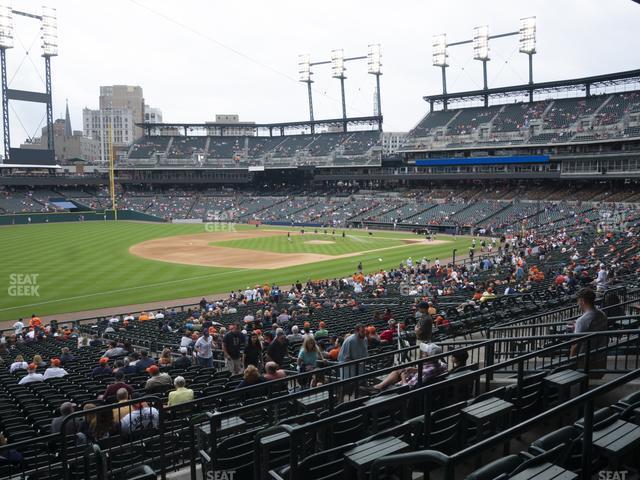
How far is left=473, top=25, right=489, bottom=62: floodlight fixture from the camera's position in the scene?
74.6 m

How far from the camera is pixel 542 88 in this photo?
73.1 metres

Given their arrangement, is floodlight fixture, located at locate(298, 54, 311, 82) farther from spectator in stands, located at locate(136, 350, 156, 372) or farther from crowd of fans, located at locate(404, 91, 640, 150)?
spectator in stands, located at locate(136, 350, 156, 372)

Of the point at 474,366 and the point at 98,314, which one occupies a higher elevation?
the point at 474,366

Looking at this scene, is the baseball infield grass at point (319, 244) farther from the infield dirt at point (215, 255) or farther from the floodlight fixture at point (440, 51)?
the floodlight fixture at point (440, 51)

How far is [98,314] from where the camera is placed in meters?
26.7

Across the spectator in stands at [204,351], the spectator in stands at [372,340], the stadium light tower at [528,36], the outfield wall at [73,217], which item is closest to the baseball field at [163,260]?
the outfield wall at [73,217]

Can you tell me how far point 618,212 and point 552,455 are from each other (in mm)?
55094

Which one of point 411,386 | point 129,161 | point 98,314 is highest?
point 129,161

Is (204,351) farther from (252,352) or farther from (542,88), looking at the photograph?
(542,88)

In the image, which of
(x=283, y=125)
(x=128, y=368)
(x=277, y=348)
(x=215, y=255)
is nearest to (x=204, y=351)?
(x=128, y=368)

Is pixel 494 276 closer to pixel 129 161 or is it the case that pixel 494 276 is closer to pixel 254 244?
pixel 254 244

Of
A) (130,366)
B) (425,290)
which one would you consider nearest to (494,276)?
(425,290)

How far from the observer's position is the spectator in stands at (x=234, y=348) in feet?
37.1

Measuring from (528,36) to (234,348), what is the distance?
7376 cm
